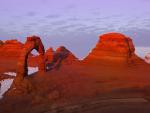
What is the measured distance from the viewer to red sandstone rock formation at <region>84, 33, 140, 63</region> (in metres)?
61.6

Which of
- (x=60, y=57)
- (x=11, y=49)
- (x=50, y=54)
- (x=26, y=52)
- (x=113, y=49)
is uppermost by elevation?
(x=11, y=49)

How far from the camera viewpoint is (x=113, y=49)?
62.8 m

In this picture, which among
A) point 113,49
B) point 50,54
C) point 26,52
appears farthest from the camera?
point 50,54

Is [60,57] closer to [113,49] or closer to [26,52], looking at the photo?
[113,49]

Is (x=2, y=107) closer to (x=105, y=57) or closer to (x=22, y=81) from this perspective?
(x=22, y=81)

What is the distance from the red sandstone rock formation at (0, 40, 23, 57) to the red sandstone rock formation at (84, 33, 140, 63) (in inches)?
1075

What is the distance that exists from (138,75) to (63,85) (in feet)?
54.8

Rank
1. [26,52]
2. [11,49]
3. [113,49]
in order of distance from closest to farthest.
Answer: [26,52]
[113,49]
[11,49]

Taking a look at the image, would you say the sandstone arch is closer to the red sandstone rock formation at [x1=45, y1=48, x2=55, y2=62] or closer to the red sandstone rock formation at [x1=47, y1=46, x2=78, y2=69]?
the red sandstone rock formation at [x1=47, y1=46, x2=78, y2=69]

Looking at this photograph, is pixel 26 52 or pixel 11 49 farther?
pixel 11 49

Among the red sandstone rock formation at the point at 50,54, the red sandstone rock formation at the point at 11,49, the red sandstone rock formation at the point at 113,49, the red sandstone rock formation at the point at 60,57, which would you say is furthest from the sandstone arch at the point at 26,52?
the red sandstone rock formation at the point at 11,49

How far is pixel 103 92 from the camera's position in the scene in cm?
4006

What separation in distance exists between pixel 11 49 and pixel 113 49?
3571 cm

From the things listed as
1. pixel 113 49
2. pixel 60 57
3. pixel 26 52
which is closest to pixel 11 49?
pixel 60 57
